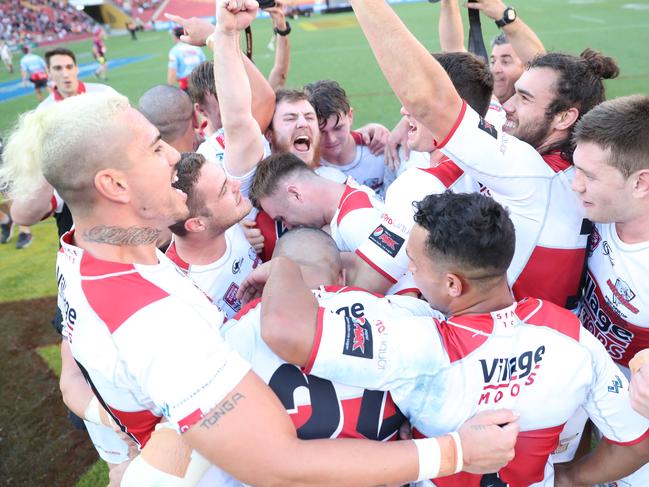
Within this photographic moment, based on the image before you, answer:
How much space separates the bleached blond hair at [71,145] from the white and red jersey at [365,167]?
9.38 ft

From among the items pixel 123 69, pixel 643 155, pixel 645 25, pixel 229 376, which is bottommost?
pixel 123 69

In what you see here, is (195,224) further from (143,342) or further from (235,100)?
(143,342)

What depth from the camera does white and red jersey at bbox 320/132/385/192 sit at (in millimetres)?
4625

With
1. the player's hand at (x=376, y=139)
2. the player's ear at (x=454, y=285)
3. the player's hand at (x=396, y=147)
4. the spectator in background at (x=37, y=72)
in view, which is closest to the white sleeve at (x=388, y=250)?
the player's ear at (x=454, y=285)

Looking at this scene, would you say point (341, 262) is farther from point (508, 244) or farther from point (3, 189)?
point (3, 189)

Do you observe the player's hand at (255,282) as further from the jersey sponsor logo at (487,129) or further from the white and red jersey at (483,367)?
the jersey sponsor logo at (487,129)

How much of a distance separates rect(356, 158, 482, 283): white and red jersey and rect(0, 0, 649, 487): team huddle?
1cm

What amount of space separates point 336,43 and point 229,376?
84.5ft

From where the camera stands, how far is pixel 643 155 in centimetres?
222

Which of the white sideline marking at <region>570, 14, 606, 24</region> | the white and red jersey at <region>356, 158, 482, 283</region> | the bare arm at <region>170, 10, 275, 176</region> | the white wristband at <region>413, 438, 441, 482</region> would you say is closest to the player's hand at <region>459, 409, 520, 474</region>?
the white wristband at <region>413, 438, 441, 482</region>

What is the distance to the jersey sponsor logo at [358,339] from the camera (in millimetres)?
1755

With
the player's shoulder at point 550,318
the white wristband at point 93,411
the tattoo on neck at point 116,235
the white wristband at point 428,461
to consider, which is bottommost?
the white wristband at point 93,411

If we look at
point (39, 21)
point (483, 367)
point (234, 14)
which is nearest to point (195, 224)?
point (234, 14)

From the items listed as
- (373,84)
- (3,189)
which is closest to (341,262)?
(3,189)
